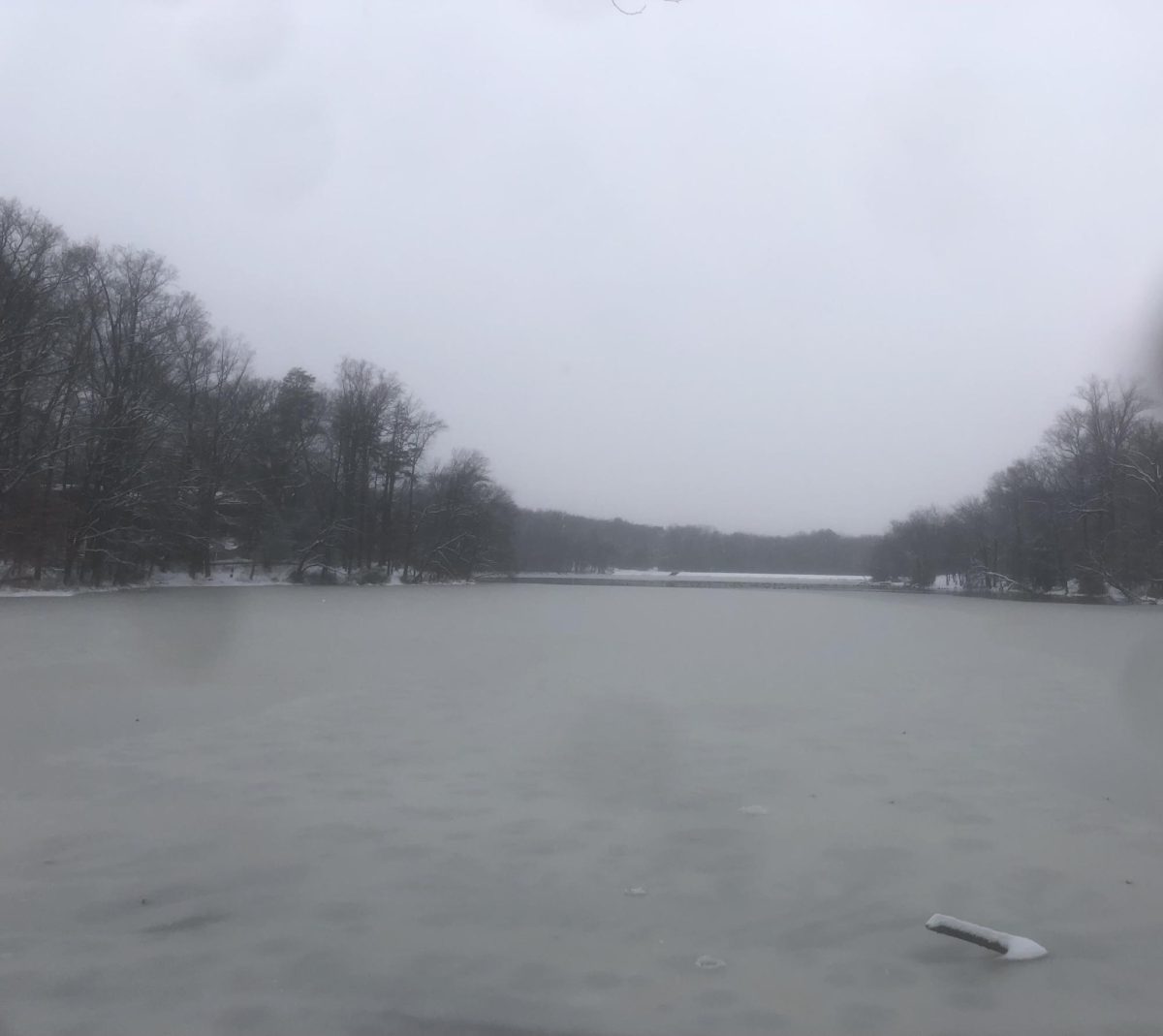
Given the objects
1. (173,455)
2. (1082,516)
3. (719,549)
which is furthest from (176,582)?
(719,549)

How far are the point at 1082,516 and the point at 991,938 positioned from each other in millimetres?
45593

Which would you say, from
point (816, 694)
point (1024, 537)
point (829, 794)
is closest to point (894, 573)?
point (1024, 537)

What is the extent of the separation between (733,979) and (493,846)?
1.78 metres

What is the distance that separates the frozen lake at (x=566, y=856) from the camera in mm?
3131

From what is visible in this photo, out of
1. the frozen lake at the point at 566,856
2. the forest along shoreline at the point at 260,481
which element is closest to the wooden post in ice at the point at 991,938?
the frozen lake at the point at 566,856

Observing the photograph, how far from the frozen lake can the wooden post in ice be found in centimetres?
7

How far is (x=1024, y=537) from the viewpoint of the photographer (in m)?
51.0

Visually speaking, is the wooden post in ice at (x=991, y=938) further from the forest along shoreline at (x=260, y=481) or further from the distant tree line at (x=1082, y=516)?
the distant tree line at (x=1082, y=516)

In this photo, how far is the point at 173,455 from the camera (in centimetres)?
3856

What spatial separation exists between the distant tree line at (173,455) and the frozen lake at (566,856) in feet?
76.9

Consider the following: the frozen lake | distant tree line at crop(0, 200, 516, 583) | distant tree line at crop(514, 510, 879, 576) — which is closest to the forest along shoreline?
distant tree line at crop(0, 200, 516, 583)

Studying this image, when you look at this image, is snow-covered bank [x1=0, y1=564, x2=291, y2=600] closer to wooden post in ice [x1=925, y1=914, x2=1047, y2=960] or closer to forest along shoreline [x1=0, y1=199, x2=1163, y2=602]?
forest along shoreline [x1=0, y1=199, x2=1163, y2=602]

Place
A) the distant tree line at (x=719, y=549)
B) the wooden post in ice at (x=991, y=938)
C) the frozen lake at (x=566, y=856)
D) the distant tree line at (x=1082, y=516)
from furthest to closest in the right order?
the distant tree line at (x=719, y=549) → the distant tree line at (x=1082, y=516) → the wooden post in ice at (x=991, y=938) → the frozen lake at (x=566, y=856)

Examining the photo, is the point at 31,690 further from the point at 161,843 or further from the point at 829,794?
the point at 829,794
